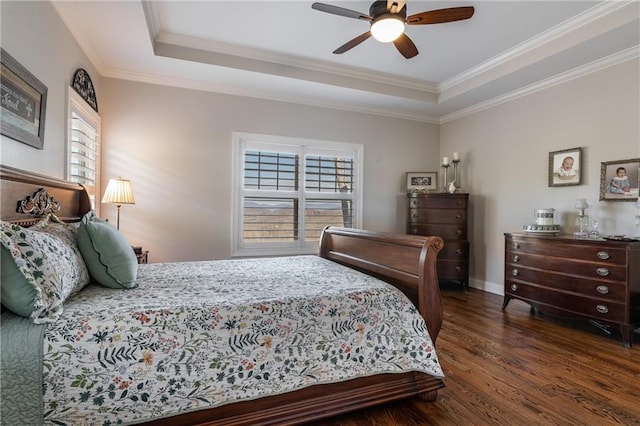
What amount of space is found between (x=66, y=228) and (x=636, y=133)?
4.55m

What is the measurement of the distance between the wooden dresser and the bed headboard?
4.09m

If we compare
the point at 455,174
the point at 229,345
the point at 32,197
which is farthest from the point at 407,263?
the point at 455,174

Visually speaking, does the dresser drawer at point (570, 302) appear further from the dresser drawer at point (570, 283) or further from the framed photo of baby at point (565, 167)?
the framed photo of baby at point (565, 167)

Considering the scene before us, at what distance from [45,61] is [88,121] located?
971 millimetres

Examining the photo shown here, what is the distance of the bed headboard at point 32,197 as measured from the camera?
1.63 metres

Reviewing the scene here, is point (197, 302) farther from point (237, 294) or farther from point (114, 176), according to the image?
point (114, 176)

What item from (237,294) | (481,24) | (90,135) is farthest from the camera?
(90,135)

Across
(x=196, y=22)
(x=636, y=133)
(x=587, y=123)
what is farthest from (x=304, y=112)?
(x=636, y=133)

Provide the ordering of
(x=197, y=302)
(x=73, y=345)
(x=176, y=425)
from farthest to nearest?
(x=197, y=302)
(x=176, y=425)
(x=73, y=345)

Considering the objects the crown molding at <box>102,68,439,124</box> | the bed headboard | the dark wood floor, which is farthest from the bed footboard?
the crown molding at <box>102,68,439,124</box>

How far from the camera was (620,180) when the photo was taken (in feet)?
9.94

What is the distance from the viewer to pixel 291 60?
11.8 ft

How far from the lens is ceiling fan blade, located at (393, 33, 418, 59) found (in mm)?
2570

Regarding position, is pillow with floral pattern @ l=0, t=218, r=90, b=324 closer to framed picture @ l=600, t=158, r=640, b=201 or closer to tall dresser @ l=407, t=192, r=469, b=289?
tall dresser @ l=407, t=192, r=469, b=289
